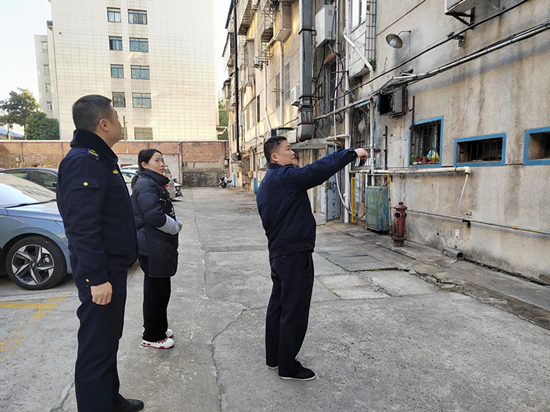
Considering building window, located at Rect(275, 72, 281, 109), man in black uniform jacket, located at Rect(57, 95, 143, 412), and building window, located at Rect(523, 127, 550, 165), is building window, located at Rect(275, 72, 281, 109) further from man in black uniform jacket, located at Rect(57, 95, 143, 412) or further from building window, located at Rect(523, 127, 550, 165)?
man in black uniform jacket, located at Rect(57, 95, 143, 412)

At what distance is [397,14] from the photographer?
25.1 ft

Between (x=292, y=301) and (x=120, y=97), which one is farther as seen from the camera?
(x=120, y=97)

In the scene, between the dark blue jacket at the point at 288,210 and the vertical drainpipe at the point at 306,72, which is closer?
the dark blue jacket at the point at 288,210

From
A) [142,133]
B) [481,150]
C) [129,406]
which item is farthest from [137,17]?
[129,406]

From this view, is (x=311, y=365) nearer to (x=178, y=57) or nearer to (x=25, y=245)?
(x=25, y=245)

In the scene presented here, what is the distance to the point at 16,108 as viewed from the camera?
46000 millimetres

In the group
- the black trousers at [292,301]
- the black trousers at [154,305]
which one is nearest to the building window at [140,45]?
the black trousers at [154,305]

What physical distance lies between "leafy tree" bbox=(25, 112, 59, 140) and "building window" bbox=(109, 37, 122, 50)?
16480 millimetres

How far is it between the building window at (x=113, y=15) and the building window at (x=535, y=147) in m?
38.4

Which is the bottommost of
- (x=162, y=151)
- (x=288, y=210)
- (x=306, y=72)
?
(x=288, y=210)

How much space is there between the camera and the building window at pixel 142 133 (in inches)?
1401

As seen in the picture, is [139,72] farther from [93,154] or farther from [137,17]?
[93,154]

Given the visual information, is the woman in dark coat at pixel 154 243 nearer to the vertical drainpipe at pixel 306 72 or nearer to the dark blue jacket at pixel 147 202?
the dark blue jacket at pixel 147 202

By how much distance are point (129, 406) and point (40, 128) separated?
50.9 metres
